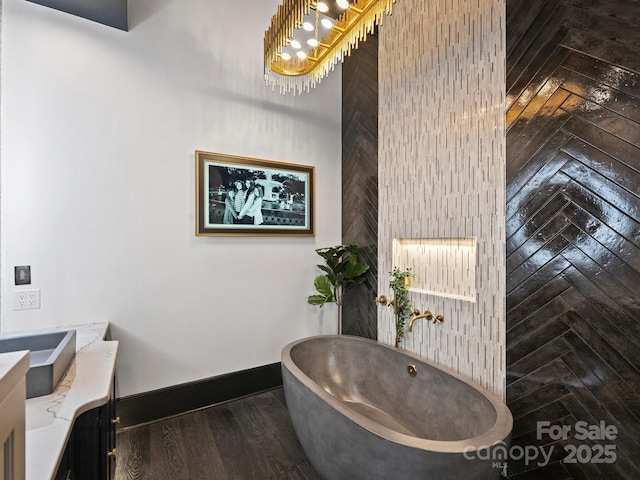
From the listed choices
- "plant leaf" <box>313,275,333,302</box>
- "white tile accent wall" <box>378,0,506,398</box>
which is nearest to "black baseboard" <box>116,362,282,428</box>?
"plant leaf" <box>313,275,333,302</box>

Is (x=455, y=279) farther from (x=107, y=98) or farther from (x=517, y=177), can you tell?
(x=107, y=98)

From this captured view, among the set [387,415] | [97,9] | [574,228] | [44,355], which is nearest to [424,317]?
[387,415]

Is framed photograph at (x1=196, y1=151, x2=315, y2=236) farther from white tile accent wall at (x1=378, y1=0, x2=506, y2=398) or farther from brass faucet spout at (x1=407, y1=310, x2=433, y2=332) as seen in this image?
brass faucet spout at (x1=407, y1=310, x2=433, y2=332)

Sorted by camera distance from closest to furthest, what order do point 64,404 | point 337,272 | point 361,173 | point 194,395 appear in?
point 64,404, point 194,395, point 337,272, point 361,173

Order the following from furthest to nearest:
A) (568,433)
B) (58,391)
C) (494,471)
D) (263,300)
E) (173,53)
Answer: (263,300)
(173,53)
(568,433)
(494,471)
(58,391)

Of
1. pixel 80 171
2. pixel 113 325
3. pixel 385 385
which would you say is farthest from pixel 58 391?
pixel 385 385

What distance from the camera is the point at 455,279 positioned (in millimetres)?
2117

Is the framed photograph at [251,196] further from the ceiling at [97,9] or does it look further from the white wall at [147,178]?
the ceiling at [97,9]

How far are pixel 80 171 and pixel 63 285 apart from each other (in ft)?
2.60

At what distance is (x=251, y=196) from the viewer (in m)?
2.71

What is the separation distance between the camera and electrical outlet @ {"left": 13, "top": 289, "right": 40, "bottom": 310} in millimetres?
1919

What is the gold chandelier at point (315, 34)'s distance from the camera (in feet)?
5.37

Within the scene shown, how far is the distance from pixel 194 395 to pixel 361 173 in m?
2.47

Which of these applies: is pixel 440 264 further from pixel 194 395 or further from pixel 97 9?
pixel 97 9
